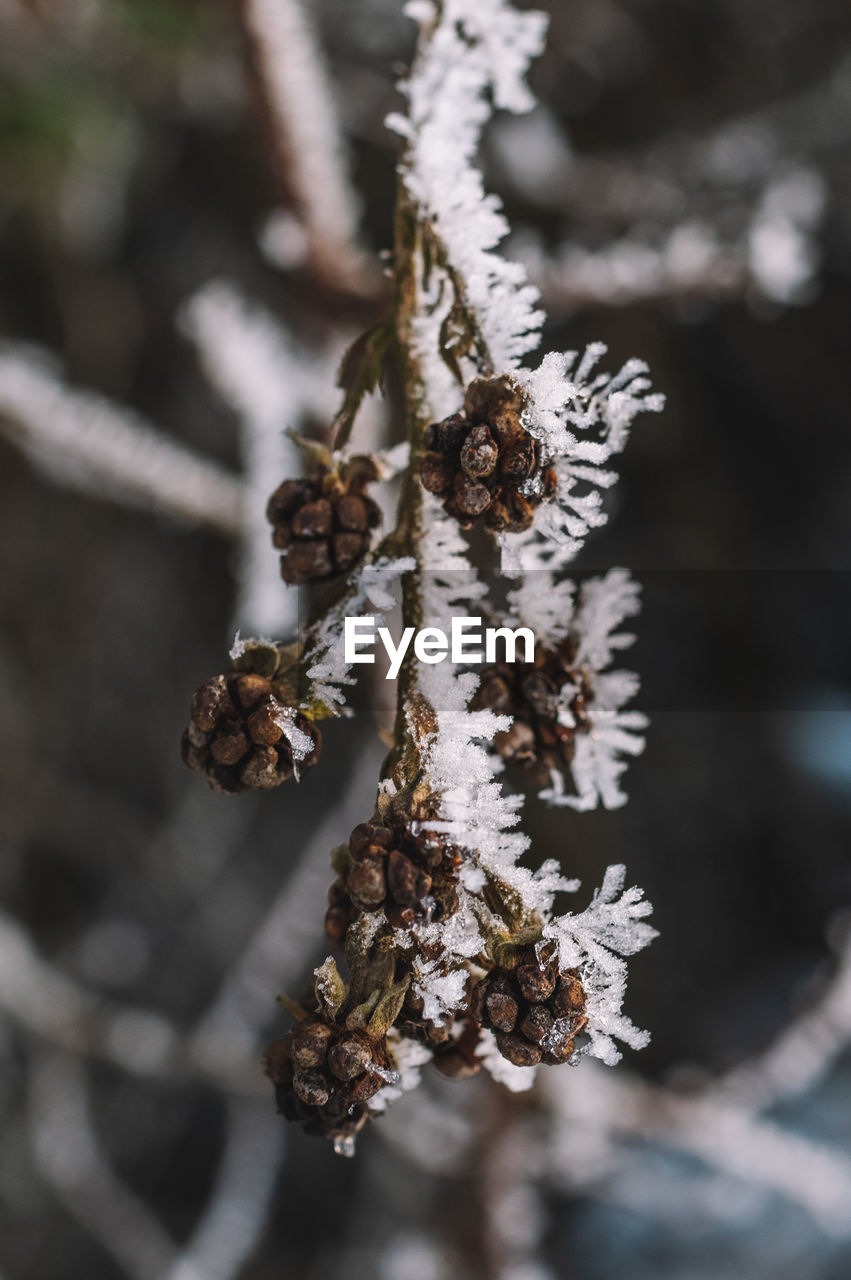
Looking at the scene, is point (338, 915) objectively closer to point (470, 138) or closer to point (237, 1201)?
point (470, 138)

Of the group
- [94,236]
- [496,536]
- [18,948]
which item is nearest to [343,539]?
[496,536]

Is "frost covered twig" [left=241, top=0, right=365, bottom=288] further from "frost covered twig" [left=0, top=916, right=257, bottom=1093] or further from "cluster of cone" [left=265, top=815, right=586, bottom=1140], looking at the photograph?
"frost covered twig" [left=0, top=916, right=257, bottom=1093]

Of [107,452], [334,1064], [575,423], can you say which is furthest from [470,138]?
[107,452]

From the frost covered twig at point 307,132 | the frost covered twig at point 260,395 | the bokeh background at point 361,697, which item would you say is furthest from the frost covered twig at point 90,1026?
the frost covered twig at point 307,132

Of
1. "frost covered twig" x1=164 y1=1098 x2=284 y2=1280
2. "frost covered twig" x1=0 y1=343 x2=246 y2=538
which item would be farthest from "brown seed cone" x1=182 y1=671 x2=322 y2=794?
"frost covered twig" x1=164 y1=1098 x2=284 y2=1280

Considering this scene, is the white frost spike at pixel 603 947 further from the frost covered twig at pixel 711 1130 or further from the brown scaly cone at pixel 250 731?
the frost covered twig at pixel 711 1130

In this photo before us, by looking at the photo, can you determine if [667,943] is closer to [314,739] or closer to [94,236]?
[314,739]

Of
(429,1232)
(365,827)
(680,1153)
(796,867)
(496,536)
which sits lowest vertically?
(429,1232)
